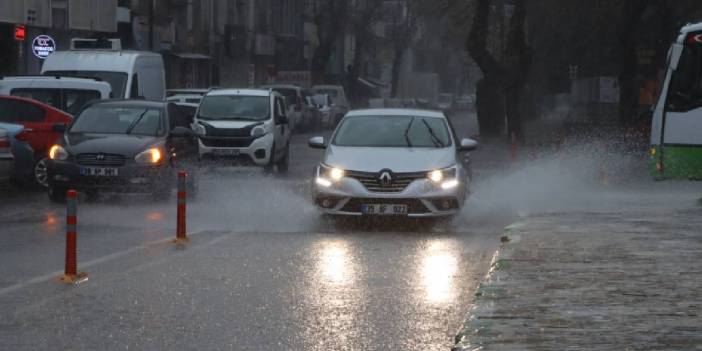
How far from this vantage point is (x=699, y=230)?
1634 centimetres

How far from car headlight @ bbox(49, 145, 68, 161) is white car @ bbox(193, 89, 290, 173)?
7090mm

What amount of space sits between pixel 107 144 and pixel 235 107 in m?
Answer: 8.28

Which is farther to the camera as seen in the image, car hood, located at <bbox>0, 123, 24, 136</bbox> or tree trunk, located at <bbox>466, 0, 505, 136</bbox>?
tree trunk, located at <bbox>466, 0, 505, 136</bbox>

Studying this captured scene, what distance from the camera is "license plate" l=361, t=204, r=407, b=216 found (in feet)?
57.4

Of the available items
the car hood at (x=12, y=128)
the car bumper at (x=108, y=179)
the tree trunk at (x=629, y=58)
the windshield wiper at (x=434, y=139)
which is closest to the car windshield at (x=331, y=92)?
the tree trunk at (x=629, y=58)

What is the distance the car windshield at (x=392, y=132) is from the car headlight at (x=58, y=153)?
4.39 meters

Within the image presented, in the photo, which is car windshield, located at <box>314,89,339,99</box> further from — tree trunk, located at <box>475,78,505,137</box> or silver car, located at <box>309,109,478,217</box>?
silver car, located at <box>309,109,478,217</box>

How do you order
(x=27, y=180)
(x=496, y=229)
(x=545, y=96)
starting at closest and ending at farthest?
(x=496, y=229)
(x=27, y=180)
(x=545, y=96)

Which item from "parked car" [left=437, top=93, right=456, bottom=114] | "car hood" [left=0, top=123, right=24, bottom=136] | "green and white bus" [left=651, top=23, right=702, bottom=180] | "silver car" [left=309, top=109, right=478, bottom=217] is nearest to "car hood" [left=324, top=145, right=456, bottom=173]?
"silver car" [left=309, top=109, right=478, bottom=217]

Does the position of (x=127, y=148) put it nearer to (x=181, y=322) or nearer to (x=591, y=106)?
(x=181, y=322)

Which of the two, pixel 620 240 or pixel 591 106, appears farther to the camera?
pixel 591 106

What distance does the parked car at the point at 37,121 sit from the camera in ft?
78.6

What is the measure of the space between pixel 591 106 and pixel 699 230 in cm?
5247

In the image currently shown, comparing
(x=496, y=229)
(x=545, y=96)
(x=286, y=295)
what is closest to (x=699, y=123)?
(x=496, y=229)
